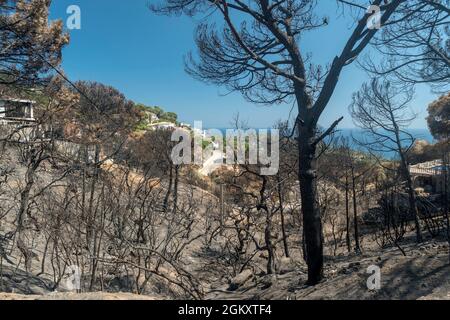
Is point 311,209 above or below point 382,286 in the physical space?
above

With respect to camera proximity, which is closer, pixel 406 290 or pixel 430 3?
pixel 406 290

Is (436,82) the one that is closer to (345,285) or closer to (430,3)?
(430,3)

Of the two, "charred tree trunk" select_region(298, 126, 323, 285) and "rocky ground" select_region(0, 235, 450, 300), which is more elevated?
"charred tree trunk" select_region(298, 126, 323, 285)

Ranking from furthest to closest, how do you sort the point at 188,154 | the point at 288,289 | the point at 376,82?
the point at 188,154 → the point at 376,82 → the point at 288,289

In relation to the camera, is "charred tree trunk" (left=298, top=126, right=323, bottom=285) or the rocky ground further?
"charred tree trunk" (left=298, top=126, right=323, bottom=285)

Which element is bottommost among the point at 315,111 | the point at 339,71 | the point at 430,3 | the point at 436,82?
the point at 315,111

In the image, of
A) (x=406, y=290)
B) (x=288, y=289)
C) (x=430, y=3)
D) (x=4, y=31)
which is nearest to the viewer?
(x=406, y=290)

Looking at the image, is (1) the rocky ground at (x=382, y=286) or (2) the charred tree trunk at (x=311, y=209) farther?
(2) the charred tree trunk at (x=311, y=209)

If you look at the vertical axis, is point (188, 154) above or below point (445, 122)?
below

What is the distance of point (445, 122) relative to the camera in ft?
73.9

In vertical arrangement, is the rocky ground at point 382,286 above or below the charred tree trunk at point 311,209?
below

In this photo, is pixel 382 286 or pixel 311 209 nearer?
pixel 382 286

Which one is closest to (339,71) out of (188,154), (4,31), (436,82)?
(436,82)
